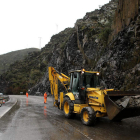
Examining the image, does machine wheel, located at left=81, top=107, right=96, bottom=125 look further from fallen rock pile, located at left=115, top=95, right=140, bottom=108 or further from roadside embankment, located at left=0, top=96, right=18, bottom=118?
roadside embankment, located at left=0, top=96, right=18, bottom=118

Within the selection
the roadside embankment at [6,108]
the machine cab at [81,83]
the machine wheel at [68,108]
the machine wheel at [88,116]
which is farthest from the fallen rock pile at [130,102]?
the roadside embankment at [6,108]

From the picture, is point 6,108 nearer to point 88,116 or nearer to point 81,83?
point 81,83

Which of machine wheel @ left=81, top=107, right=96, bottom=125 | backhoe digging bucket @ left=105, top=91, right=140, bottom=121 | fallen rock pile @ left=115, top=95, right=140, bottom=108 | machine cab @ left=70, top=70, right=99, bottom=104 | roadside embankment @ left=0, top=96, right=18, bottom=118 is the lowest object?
roadside embankment @ left=0, top=96, right=18, bottom=118

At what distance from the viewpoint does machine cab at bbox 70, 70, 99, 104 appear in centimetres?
753

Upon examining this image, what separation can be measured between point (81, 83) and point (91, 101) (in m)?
1.07

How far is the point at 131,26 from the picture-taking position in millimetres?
15992

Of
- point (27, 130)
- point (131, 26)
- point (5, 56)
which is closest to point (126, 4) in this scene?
point (131, 26)

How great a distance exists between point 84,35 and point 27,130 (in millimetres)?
26724

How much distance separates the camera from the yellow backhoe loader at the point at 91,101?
5.73 meters

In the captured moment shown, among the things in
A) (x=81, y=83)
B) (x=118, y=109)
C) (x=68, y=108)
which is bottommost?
(x=68, y=108)

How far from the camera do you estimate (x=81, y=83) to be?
7656mm

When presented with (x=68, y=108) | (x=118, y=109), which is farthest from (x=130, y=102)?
(x=68, y=108)

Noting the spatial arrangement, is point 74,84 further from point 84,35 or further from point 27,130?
point 84,35

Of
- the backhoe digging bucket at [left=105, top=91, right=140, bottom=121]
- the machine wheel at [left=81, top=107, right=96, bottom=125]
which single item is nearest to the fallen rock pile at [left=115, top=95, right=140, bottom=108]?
the backhoe digging bucket at [left=105, top=91, right=140, bottom=121]
